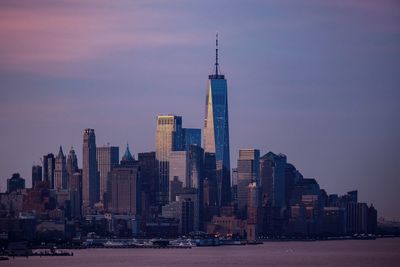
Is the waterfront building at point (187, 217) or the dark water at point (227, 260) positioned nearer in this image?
the dark water at point (227, 260)

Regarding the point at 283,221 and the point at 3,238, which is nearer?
the point at 3,238

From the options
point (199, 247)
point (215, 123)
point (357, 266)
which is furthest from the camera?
point (215, 123)

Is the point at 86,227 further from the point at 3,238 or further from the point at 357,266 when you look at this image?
the point at 357,266

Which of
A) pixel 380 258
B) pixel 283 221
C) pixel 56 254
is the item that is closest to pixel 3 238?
pixel 56 254

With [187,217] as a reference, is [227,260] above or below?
below

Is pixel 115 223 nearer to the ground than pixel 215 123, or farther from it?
nearer to the ground

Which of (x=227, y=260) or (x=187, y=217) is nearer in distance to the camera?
(x=227, y=260)

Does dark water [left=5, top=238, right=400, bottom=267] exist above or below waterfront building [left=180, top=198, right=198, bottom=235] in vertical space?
below

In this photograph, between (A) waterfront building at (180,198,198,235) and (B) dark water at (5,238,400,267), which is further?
(A) waterfront building at (180,198,198,235)

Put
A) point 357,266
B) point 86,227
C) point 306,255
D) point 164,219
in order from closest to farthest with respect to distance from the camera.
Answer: point 357,266, point 306,255, point 86,227, point 164,219

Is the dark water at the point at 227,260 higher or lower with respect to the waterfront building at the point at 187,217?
lower
